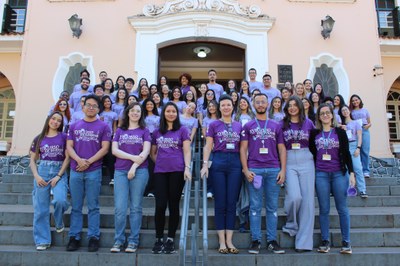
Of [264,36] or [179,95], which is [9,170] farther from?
[264,36]

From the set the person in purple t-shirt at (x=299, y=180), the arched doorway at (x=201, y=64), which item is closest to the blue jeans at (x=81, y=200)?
the person in purple t-shirt at (x=299, y=180)

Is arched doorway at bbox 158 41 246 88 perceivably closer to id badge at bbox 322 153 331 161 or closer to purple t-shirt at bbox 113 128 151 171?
purple t-shirt at bbox 113 128 151 171

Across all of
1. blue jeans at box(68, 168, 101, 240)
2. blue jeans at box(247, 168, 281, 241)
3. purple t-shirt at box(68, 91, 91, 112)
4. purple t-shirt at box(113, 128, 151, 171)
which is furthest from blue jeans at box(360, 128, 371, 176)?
purple t-shirt at box(68, 91, 91, 112)

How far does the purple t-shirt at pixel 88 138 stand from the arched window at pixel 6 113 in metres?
9.64

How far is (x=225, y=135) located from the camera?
4414mm

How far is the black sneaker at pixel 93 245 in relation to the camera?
4188 mm

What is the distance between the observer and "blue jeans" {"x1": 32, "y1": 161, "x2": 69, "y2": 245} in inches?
169

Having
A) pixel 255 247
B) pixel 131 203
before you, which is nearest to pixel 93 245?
pixel 131 203

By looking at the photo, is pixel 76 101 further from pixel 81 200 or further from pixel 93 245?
pixel 93 245

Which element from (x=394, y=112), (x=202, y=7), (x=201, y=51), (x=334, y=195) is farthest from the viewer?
(x=394, y=112)

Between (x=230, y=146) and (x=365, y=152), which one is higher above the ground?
(x=365, y=152)

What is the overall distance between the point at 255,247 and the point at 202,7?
7.55 meters

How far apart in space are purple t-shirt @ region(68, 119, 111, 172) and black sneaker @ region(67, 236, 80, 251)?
33.7 inches

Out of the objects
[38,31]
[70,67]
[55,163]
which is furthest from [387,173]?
[38,31]
